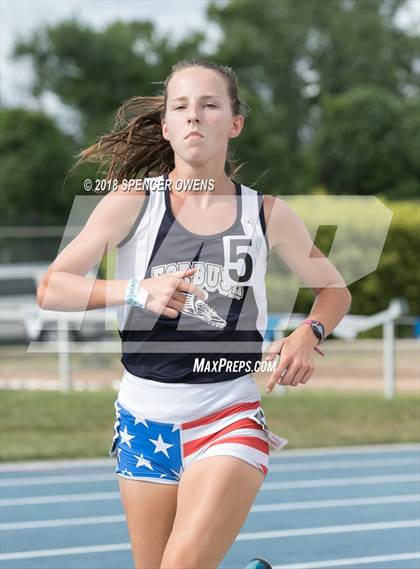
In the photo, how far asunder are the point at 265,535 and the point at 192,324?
402 cm

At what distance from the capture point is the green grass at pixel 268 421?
1092 cm

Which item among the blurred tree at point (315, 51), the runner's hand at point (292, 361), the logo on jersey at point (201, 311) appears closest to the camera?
the runner's hand at point (292, 361)

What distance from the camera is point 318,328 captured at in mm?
3639

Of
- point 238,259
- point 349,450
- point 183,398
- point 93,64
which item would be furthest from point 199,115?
point 93,64

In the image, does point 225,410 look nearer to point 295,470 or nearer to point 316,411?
point 295,470

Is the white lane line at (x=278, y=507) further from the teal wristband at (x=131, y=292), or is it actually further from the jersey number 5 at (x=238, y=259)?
the teal wristband at (x=131, y=292)

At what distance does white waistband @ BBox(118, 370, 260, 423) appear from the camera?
357cm

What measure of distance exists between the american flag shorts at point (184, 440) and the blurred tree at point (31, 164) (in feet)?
94.5

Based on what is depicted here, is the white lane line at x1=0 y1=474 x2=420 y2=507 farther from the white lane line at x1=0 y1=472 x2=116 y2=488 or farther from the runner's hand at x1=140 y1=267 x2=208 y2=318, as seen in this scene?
the runner's hand at x1=140 y1=267 x2=208 y2=318

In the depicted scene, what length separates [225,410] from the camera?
11.8 ft

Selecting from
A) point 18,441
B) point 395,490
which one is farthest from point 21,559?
point 18,441

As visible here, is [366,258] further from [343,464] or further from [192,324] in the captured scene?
[192,324]

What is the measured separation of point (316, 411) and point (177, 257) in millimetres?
9301
